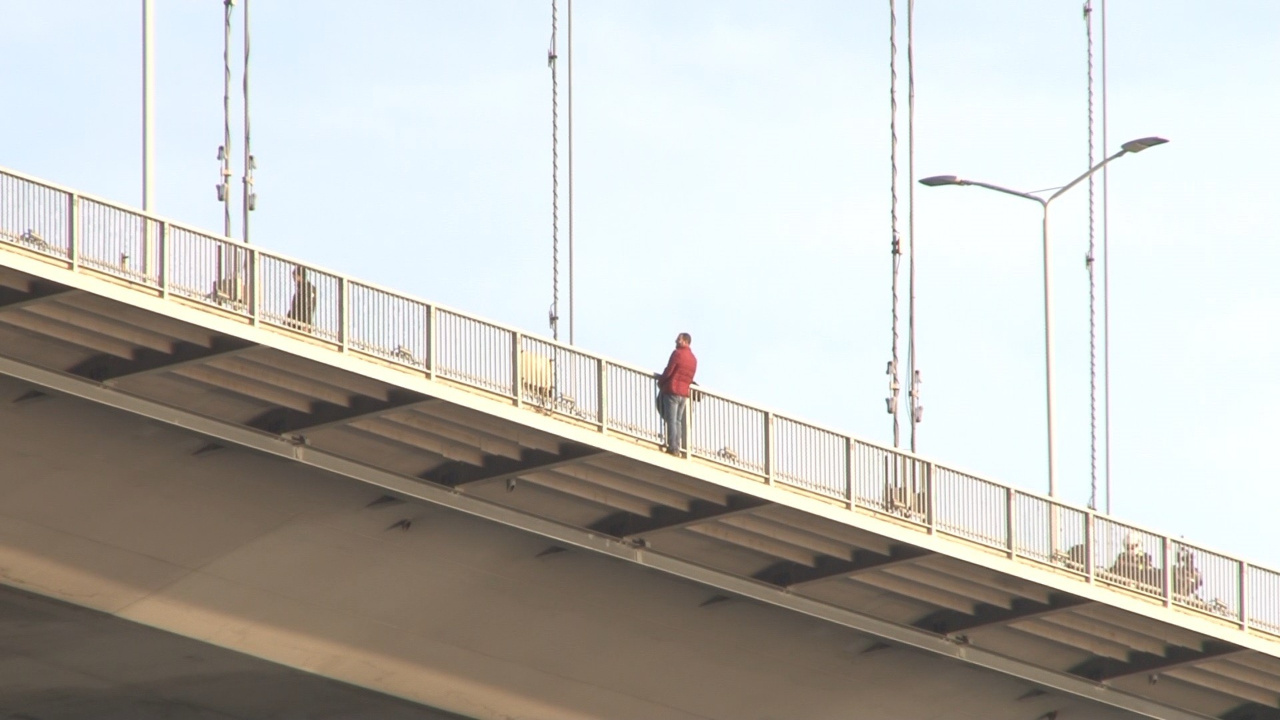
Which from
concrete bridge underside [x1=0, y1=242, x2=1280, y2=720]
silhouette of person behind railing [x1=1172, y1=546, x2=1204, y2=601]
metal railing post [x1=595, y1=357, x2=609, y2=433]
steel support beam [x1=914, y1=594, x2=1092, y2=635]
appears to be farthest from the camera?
silhouette of person behind railing [x1=1172, y1=546, x2=1204, y2=601]

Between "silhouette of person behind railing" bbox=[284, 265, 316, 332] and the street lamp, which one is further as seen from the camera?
the street lamp

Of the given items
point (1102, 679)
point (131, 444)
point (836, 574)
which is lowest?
point (1102, 679)

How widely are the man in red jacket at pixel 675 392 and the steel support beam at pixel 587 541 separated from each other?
2463 millimetres

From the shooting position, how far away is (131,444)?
31.2 m

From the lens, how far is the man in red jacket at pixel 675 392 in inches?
1314

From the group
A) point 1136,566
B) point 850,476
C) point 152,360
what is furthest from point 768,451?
point 152,360

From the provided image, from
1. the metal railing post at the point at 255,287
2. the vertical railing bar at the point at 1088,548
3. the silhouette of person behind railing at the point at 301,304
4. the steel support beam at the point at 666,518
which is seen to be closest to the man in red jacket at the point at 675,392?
the steel support beam at the point at 666,518

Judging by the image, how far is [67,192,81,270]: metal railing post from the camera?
2756 cm

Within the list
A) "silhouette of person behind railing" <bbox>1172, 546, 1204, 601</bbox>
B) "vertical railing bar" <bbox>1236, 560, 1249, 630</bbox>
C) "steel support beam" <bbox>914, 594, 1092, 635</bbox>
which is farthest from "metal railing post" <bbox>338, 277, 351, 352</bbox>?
"vertical railing bar" <bbox>1236, 560, 1249, 630</bbox>

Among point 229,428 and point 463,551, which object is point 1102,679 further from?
point 229,428

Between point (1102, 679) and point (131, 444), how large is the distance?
62.2 ft

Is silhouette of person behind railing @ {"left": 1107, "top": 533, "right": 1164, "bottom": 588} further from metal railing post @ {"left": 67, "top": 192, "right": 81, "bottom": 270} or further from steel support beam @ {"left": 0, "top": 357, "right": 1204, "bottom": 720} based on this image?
metal railing post @ {"left": 67, "top": 192, "right": 81, "bottom": 270}

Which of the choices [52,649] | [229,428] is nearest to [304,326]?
[229,428]

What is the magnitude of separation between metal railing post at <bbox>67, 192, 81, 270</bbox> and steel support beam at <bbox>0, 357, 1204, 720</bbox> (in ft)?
6.90
